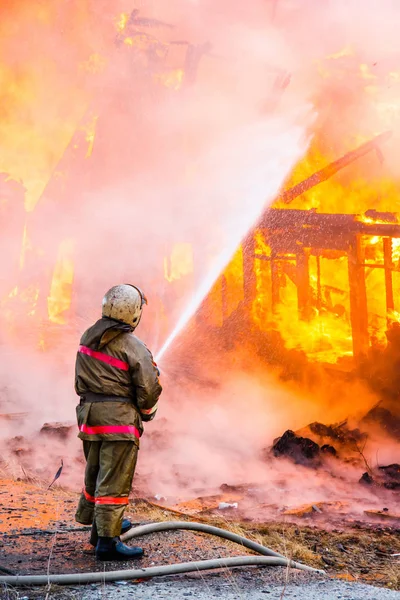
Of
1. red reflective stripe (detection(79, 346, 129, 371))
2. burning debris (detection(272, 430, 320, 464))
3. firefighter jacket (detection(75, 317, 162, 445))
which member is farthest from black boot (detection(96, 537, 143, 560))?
burning debris (detection(272, 430, 320, 464))

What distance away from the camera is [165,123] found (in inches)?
626

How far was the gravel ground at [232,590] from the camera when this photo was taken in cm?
271

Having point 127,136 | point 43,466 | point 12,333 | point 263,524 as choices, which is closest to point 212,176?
point 127,136

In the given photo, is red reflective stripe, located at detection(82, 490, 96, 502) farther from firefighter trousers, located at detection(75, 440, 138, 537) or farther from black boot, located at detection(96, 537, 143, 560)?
black boot, located at detection(96, 537, 143, 560)

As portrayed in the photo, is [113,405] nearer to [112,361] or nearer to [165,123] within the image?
[112,361]

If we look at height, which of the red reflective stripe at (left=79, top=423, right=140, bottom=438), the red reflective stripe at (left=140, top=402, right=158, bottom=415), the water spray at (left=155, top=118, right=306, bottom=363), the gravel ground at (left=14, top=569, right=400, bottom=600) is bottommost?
the gravel ground at (left=14, top=569, right=400, bottom=600)

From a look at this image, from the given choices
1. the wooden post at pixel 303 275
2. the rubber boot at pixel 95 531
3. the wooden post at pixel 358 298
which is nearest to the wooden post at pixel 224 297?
the wooden post at pixel 303 275

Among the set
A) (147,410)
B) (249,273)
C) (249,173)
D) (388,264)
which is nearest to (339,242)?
(388,264)

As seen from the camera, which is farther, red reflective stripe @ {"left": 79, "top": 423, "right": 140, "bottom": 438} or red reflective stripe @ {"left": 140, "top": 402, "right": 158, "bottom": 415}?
red reflective stripe @ {"left": 140, "top": 402, "right": 158, "bottom": 415}

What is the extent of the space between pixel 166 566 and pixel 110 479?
21.8 inches

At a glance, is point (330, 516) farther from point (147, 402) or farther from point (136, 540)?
Result: point (147, 402)

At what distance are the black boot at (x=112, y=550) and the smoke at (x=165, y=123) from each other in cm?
1149

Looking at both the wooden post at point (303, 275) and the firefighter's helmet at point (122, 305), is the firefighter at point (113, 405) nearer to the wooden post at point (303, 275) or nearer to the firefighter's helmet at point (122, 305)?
the firefighter's helmet at point (122, 305)

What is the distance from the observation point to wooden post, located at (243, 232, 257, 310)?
14641 mm
